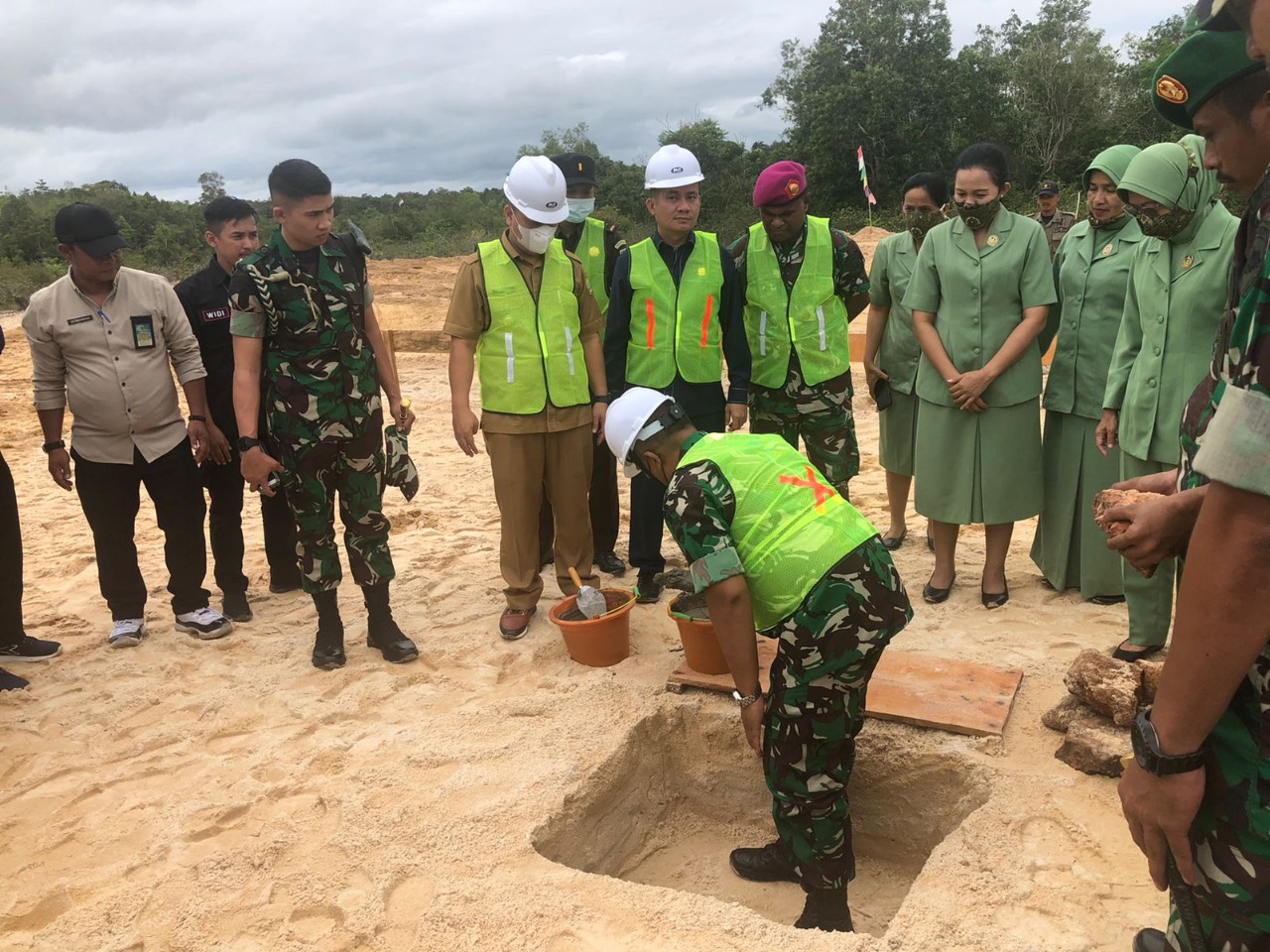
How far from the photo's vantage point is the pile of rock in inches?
113

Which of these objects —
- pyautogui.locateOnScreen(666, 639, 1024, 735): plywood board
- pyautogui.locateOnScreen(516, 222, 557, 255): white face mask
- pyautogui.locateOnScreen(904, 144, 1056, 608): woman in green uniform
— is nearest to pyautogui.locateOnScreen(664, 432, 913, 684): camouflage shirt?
pyautogui.locateOnScreen(666, 639, 1024, 735): plywood board

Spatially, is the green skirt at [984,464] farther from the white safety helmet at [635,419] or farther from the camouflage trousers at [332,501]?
the camouflage trousers at [332,501]

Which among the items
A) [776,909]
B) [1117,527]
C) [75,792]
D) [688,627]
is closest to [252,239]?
[75,792]

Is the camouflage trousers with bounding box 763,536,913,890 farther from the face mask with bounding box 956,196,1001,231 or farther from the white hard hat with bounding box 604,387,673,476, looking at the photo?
the face mask with bounding box 956,196,1001,231

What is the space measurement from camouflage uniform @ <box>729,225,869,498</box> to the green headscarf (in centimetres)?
136

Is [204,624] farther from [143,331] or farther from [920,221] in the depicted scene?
[920,221]

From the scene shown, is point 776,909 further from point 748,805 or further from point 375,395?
point 375,395

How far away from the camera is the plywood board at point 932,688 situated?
10.5ft

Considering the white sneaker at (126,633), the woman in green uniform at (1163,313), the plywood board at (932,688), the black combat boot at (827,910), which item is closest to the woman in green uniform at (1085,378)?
the woman in green uniform at (1163,313)

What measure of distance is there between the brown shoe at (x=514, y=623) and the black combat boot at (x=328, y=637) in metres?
0.72

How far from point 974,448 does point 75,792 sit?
389cm

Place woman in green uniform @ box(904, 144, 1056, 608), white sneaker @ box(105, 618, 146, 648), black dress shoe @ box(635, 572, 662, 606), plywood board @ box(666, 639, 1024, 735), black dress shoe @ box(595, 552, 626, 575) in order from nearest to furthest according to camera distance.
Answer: plywood board @ box(666, 639, 1024, 735) → woman in green uniform @ box(904, 144, 1056, 608) → white sneaker @ box(105, 618, 146, 648) → black dress shoe @ box(635, 572, 662, 606) → black dress shoe @ box(595, 552, 626, 575)

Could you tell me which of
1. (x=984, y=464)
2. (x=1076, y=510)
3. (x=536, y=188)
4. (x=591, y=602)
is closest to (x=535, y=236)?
(x=536, y=188)

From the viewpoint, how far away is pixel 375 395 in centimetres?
399
